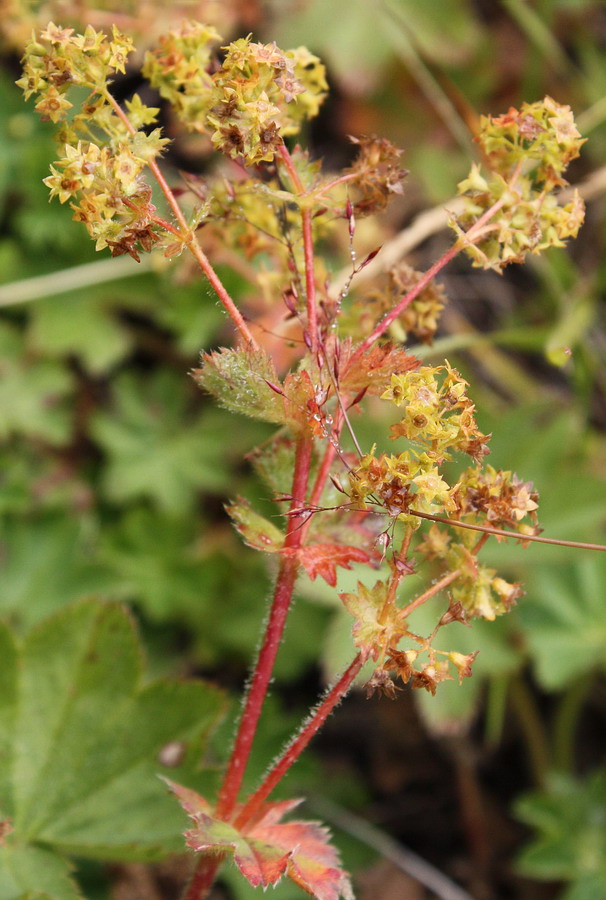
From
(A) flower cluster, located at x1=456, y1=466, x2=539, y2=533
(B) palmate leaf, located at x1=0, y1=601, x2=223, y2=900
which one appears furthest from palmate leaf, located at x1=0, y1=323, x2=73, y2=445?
(A) flower cluster, located at x1=456, y1=466, x2=539, y2=533

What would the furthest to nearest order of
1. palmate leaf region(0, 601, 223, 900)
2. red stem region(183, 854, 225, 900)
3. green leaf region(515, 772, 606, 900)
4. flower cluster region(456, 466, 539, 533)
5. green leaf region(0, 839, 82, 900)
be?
1. green leaf region(515, 772, 606, 900)
2. palmate leaf region(0, 601, 223, 900)
3. green leaf region(0, 839, 82, 900)
4. red stem region(183, 854, 225, 900)
5. flower cluster region(456, 466, 539, 533)

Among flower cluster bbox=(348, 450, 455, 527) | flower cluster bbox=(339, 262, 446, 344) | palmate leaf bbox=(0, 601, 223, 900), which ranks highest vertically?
flower cluster bbox=(339, 262, 446, 344)

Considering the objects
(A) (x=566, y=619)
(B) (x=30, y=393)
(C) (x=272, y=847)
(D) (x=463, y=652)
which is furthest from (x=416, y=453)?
(B) (x=30, y=393)

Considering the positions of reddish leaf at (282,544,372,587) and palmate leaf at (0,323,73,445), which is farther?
palmate leaf at (0,323,73,445)

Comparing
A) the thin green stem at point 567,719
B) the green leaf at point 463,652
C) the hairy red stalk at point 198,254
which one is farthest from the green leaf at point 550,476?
the hairy red stalk at point 198,254

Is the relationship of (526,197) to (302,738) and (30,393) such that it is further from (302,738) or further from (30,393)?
(30,393)

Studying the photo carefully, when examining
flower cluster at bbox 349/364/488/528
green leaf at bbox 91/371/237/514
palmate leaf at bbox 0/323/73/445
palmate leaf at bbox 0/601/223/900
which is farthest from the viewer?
green leaf at bbox 91/371/237/514

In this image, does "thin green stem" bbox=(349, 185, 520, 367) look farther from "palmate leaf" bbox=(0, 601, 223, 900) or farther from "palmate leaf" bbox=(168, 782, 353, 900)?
"palmate leaf" bbox=(0, 601, 223, 900)
